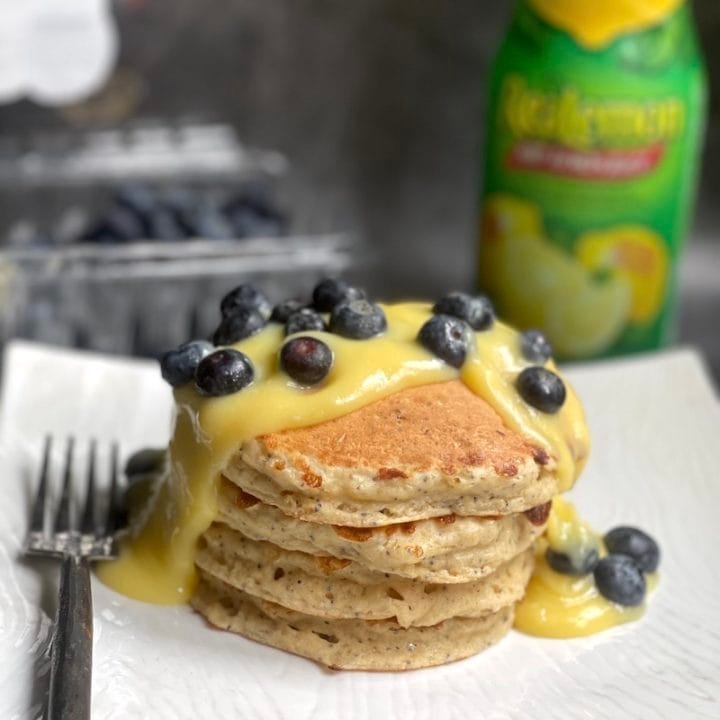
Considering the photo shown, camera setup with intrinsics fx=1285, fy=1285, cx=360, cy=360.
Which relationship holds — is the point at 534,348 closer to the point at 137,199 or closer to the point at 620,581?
the point at 620,581

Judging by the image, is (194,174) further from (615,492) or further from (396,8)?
(615,492)

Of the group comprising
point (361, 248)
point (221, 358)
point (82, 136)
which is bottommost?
point (361, 248)

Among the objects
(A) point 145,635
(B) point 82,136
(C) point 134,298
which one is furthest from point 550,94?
(A) point 145,635

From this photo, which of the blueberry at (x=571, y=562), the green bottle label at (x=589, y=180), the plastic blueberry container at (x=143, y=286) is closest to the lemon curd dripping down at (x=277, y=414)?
the blueberry at (x=571, y=562)

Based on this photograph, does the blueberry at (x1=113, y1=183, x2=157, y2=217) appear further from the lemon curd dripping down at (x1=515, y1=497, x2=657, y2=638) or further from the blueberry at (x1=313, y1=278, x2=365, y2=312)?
the lemon curd dripping down at (x1=515, y1=497, x2=657, y2=638)

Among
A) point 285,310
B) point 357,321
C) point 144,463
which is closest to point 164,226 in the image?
point 144,463

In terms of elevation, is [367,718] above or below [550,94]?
below
